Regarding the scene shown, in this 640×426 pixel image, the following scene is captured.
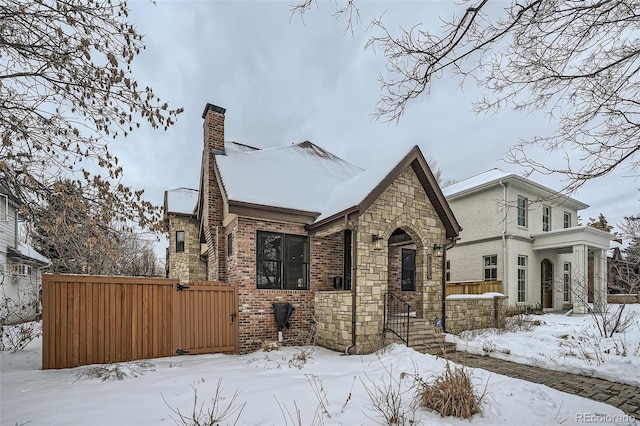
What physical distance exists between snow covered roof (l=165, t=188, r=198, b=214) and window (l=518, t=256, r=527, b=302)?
17174 millimetres

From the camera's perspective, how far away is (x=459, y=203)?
18.8 m

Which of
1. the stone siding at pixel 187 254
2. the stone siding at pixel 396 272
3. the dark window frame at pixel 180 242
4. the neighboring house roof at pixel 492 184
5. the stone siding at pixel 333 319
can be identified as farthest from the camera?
the dark window frame at pixel 180 242

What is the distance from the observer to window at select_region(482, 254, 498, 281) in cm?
1653

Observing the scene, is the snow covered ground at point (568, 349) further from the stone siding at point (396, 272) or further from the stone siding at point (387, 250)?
the stone siding at point (396, 272)

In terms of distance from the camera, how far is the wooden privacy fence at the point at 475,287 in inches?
560

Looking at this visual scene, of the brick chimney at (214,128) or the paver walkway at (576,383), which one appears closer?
the paver walkway at (576,383)

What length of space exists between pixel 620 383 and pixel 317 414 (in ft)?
19.8

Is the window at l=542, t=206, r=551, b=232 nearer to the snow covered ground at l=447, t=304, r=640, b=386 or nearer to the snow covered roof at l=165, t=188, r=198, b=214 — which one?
the snow covered ground at l=447, t=304, r=640, b=386

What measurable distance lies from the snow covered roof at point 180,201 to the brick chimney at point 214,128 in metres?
6.63

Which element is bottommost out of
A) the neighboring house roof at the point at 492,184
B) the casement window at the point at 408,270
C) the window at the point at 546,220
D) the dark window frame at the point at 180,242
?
the casement window at the point at 408,270

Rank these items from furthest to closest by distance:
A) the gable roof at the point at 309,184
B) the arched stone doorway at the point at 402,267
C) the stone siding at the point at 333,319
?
the arched stone doorway at the point at 402,267
the gable roof at the point at 309,184
the stone siding at the point at 333,319

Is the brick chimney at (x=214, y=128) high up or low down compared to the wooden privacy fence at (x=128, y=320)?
up

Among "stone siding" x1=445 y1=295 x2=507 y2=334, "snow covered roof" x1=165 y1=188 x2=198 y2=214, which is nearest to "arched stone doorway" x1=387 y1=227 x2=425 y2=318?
"stone siding" x1=445 y1=295 x2=507 y2=334

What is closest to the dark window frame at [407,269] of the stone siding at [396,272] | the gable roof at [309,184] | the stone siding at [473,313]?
the stone siding at [396,272]
